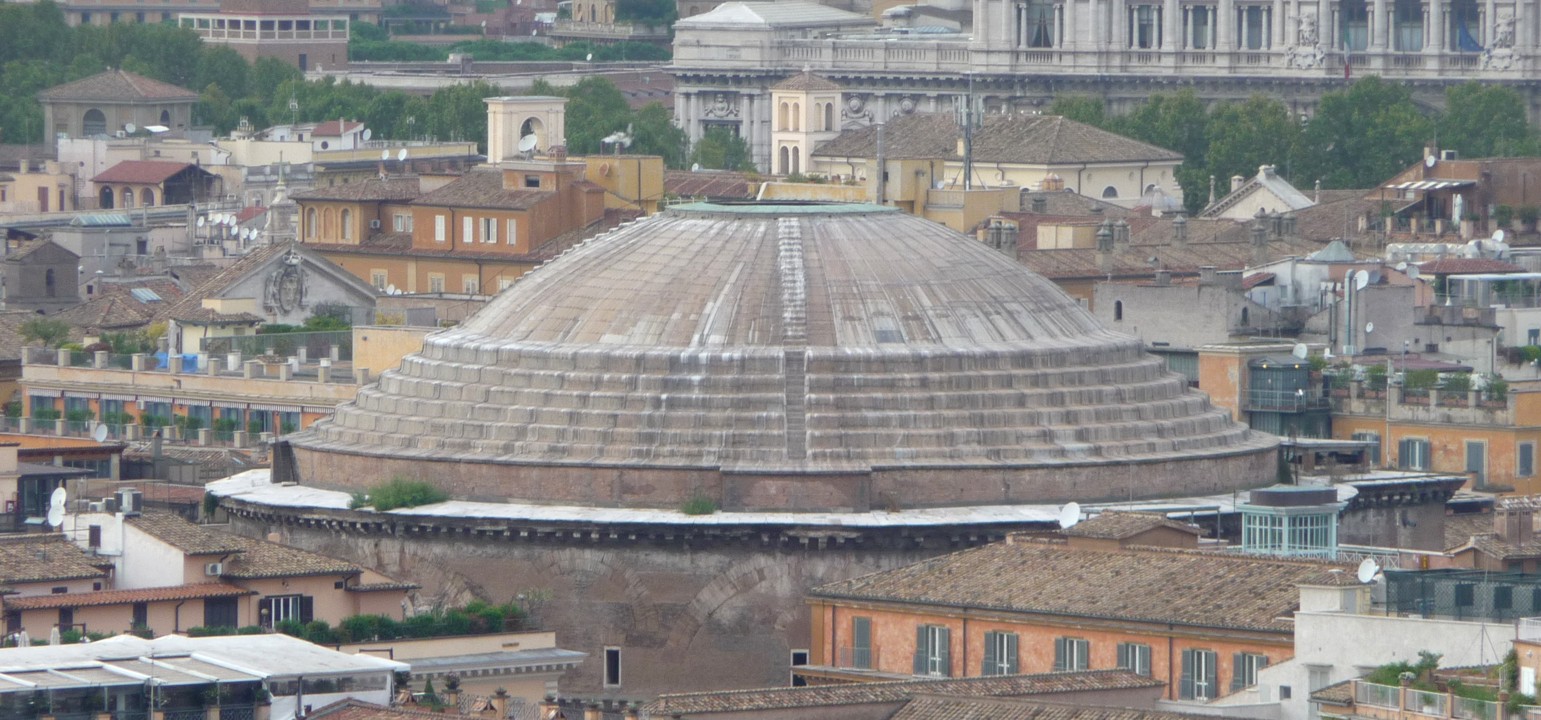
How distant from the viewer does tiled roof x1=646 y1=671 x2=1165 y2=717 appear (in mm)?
59156

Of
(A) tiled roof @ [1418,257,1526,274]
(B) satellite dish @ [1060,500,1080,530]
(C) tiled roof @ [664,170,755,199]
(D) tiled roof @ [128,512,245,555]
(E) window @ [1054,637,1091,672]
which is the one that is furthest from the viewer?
(C) tiled roof @ [664,170,755,199]

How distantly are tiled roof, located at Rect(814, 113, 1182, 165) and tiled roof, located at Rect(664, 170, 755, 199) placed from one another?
17.9 feet

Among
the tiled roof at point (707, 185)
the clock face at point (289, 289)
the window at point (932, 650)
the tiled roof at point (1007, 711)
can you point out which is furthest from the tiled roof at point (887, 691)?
the tiled roof at point (707, 185)

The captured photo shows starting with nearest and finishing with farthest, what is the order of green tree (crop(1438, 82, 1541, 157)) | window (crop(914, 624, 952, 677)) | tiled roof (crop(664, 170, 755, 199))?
1. window (crop(914, 624, 952, 677))
2. tiled roof (crop(664, 170, 755, 199))
3. green tree (crop(1438, 82, 1541, 157))

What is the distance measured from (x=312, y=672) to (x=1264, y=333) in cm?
4024

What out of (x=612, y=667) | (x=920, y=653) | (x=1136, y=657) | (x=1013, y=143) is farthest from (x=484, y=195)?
(x=1136, y=657)

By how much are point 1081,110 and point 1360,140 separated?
10.4 m

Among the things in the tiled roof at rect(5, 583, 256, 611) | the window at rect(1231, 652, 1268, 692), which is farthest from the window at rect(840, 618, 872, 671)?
the window at rect(1231, 652, 1268, 692)

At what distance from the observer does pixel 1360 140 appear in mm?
179250

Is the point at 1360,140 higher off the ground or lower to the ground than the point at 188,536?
higher

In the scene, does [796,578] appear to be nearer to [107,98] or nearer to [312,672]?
[312,672]

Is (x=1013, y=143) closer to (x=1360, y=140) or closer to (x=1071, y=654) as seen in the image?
(x=1360, y=140)

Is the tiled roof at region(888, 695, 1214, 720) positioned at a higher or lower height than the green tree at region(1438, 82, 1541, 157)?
lower

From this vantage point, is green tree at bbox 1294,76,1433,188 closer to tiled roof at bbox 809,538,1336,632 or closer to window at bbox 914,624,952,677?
tiled roof at bbox 809,538,1336,632
